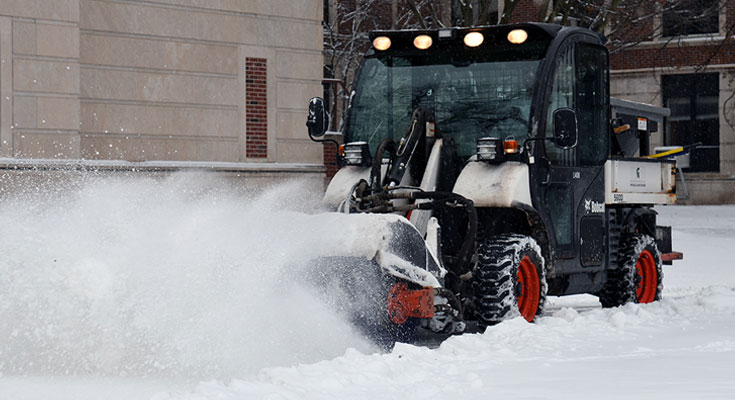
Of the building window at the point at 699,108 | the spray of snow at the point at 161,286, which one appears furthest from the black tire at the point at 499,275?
the building window at the point at 699,108

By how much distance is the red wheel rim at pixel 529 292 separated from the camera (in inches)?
365

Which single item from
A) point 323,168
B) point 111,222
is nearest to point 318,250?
point 111,222

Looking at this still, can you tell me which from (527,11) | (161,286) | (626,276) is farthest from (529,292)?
(527,11)

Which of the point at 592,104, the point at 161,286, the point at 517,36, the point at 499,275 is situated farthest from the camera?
the point at 592,104

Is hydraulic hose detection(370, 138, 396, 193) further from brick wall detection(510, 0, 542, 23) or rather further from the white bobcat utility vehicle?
brick wall detection(510, 0, 542, 23)

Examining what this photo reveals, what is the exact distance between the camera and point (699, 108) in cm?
3441

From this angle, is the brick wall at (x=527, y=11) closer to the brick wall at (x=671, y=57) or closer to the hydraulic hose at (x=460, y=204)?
the brick wall at (x=671, y=57)

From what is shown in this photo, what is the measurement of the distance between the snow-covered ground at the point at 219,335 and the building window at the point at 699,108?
2705 centimetres

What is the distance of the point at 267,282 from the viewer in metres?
7.57

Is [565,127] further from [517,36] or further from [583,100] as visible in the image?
[583,100]

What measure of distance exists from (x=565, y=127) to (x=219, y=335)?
3.25 m

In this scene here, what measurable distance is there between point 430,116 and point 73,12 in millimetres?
9368

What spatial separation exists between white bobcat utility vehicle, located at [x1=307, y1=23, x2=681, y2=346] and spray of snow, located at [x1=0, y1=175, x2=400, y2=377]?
368 mm

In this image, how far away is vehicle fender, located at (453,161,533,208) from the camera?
9.02m
